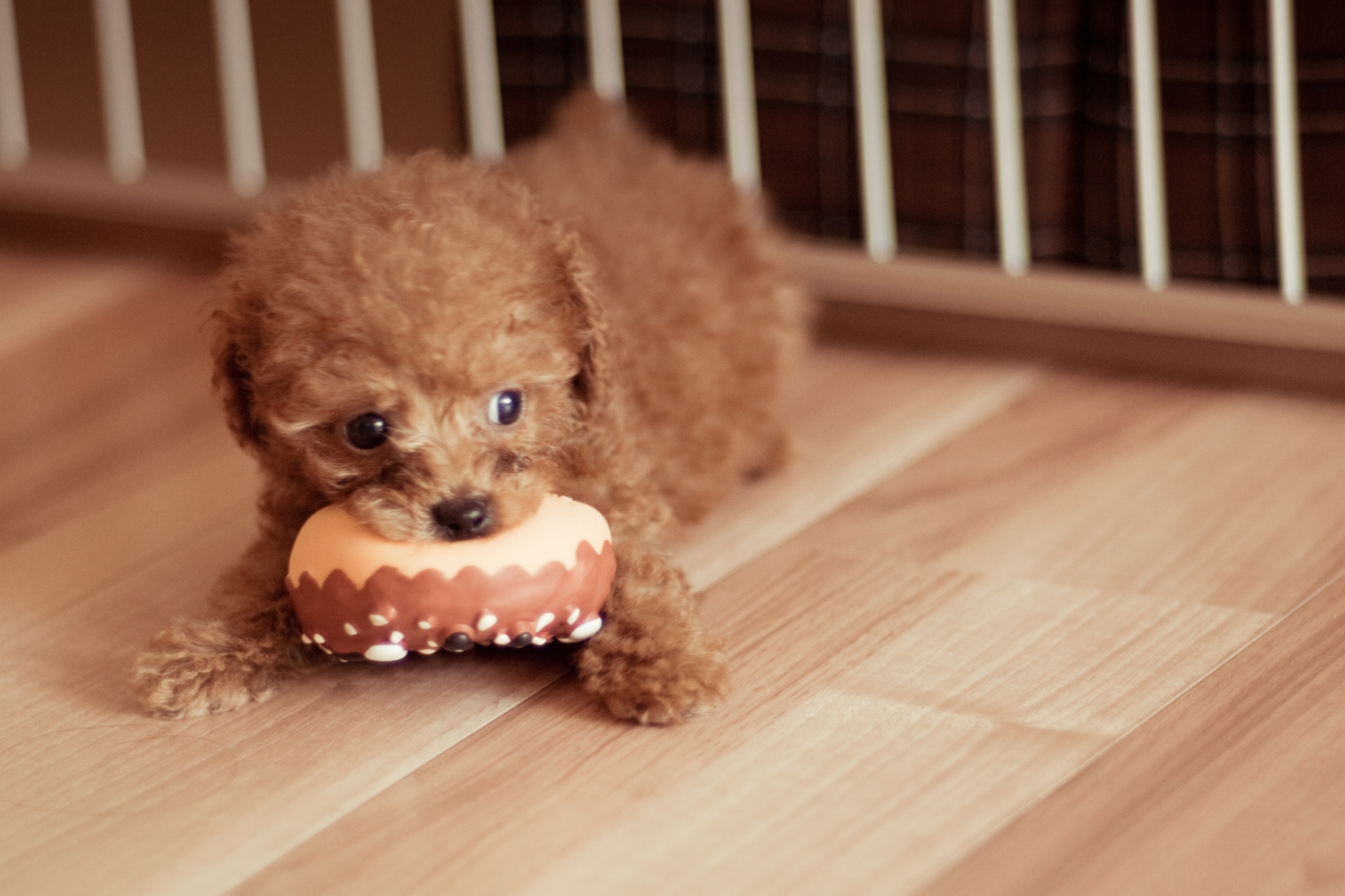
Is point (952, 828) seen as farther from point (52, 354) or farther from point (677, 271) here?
point (52, 354)

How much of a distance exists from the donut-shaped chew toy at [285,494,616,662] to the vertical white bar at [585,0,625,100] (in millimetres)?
990

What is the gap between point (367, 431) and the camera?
132cm

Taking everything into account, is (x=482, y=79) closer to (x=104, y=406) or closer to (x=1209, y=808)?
(x=104, y=406)

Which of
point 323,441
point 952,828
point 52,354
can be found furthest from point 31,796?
point 52,354

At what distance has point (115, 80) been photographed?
2.55 m

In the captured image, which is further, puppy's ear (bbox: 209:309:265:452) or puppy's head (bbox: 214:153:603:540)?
puppy's ear (bbox: 209:309:265:452)

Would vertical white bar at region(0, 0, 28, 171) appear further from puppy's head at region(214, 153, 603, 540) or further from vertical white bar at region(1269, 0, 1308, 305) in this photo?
vertical white bar at region(1269, 0, 1308, 305)

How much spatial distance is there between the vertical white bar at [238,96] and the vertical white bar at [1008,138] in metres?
1.11

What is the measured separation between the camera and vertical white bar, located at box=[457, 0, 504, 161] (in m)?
2.30

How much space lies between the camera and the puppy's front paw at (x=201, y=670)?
4.62ft

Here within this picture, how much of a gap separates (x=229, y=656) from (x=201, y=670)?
0.03m

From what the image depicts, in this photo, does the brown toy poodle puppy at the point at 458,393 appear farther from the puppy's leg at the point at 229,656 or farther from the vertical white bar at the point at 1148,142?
the vertical white bar at the point at 1148,142

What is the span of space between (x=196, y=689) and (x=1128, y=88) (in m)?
1.33

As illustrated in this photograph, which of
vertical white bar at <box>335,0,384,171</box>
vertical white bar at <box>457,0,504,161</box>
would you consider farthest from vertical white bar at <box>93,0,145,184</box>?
vertical white bar at <box>457,0,504,161</box>
